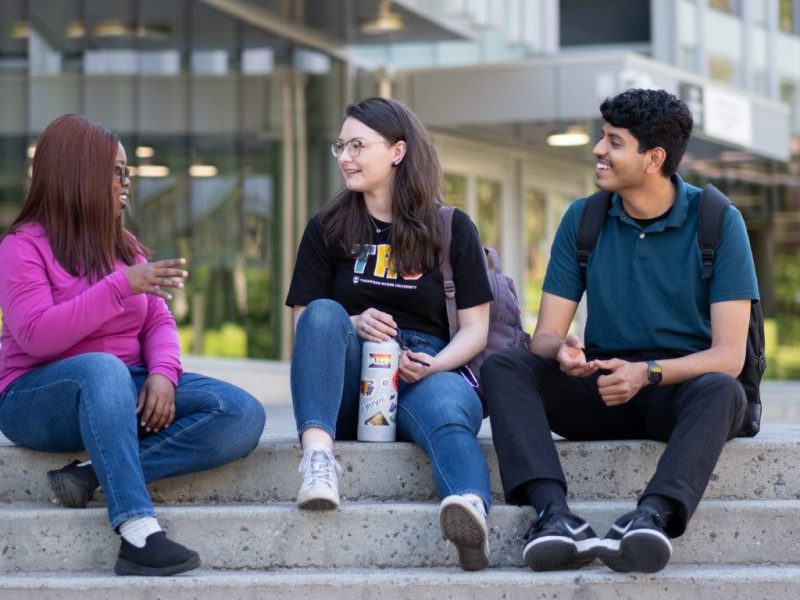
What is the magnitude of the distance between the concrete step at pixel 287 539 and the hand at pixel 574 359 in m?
0.49

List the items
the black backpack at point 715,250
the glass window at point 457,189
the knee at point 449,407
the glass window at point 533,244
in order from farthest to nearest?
the glass window at point 533,244, the glass window at point 457,189, the black backpack at point 715,250, the knee at point 449,407

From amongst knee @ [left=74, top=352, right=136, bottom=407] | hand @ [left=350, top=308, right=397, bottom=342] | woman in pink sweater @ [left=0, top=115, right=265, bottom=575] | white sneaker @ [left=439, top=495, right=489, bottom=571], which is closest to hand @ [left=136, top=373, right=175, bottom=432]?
woman in pink sweater @ [left=0, top=115, right=265, bottom=575]

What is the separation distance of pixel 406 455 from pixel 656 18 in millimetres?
16618

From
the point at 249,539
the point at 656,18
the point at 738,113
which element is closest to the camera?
the point at 249,539

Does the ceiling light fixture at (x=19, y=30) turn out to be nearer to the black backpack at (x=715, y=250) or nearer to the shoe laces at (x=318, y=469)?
the black backpack at (x=715, y=250)


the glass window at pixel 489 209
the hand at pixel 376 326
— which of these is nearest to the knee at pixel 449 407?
the hand at pixel 376 326

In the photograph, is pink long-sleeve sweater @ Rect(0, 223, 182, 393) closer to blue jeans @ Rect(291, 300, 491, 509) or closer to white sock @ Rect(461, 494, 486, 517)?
blue jeans @ Rect(291, 300, 491, 509)

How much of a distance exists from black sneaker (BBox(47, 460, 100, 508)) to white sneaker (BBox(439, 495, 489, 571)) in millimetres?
1204

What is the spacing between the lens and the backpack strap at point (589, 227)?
196 inches

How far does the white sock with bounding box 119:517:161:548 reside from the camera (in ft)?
14.0

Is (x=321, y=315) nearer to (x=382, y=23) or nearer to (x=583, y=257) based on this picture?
(x=583, y=257)

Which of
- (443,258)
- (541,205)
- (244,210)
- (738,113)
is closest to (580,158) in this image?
(541,205)

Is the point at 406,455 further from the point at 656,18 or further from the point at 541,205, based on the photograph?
the point at 656,18

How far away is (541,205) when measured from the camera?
1758 centimetres
